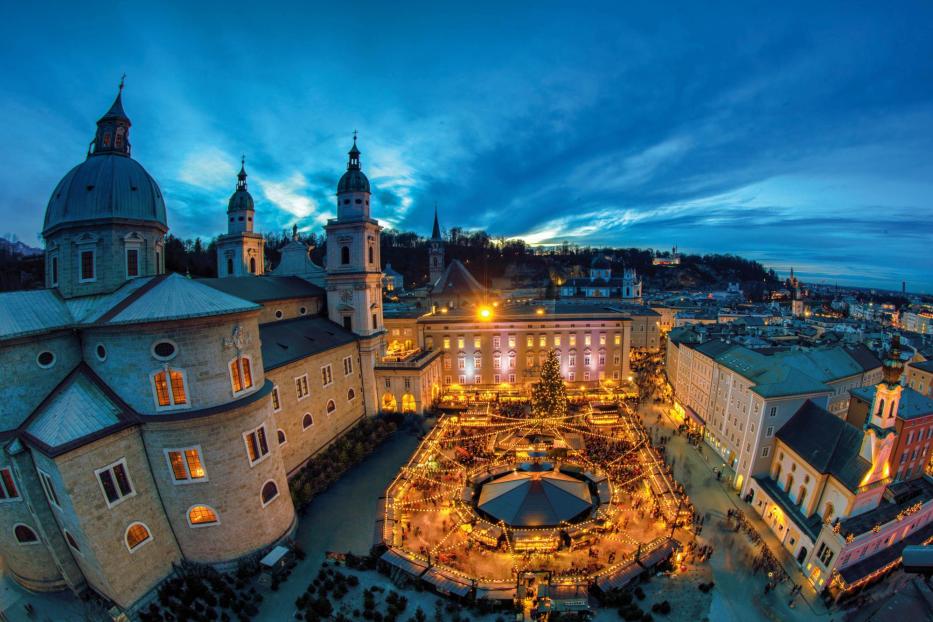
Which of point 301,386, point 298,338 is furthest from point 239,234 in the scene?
point 301,386

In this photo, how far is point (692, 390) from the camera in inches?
1375

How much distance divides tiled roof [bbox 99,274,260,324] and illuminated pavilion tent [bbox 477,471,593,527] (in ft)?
48.3

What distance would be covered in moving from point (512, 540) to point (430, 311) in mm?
30637

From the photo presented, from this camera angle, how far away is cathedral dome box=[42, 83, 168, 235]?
17812mm

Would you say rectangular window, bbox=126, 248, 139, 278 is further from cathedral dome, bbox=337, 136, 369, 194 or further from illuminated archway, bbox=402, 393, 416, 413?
illuminated archway, bbox=402, 393, 416, 413

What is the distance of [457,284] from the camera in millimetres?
52750

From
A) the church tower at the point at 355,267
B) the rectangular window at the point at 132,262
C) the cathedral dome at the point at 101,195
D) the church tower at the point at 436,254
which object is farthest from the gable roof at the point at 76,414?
the church tower at the point at 436,254

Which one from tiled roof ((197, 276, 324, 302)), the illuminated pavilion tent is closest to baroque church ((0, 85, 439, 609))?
tiled roof ((197, 276, 324, 302))

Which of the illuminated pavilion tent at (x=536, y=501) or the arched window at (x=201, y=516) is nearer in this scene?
the arched window at (x=201, y=516)

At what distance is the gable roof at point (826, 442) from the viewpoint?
1844 centimetres

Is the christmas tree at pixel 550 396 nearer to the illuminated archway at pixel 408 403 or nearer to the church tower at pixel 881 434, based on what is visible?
the illuminated archway at pixel 408 403

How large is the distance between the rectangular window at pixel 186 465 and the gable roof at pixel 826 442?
27.7 meters

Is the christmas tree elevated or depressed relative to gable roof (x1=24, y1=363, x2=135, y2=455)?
depressed

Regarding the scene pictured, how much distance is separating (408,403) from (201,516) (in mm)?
18350
